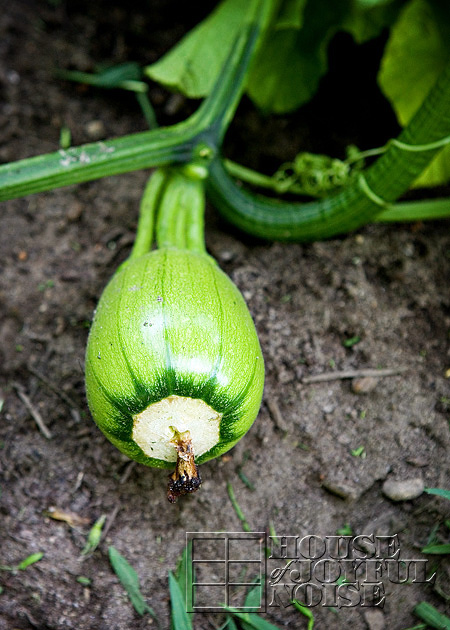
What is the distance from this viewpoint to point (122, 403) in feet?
4.69

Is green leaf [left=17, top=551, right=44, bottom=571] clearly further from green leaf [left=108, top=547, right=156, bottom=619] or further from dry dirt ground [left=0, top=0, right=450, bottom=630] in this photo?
green leaf [left=108, top=547, right=156, bottom=619]

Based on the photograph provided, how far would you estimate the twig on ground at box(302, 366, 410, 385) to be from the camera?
1879 millimetres

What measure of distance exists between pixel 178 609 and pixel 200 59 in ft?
5.91

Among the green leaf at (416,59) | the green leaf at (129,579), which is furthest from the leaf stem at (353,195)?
the green leaf at (129,579)

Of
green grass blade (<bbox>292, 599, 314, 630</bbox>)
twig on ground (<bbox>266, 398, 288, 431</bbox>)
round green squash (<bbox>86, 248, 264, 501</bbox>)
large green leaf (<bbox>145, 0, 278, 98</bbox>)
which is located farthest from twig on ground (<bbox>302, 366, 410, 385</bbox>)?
large green leaf (<bbox>145, 0, 278, 98</bbox>)

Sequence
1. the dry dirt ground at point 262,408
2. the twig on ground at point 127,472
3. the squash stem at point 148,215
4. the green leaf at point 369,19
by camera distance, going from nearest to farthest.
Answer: the dry dirt ground at point 262,408 → the twig on ground at point 127,472 → the squash stem at point 148,215 → the green leaf at point 369,19

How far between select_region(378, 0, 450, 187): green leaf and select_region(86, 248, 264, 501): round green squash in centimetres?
107

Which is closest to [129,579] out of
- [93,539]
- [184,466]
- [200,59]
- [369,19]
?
[93,539]

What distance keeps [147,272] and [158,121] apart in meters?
1.12

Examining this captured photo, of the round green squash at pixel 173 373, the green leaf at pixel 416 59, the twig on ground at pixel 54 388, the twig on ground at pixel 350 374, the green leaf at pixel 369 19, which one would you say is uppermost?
→ the green leaf at pixel 369 19

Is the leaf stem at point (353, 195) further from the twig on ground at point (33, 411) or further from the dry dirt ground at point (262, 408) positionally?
the twig on ground at point (33, 411)

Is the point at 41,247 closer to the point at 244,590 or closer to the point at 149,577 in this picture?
the point at 149,577

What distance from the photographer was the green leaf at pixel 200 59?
2133 mm

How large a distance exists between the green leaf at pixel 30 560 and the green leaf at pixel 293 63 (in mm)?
1763
